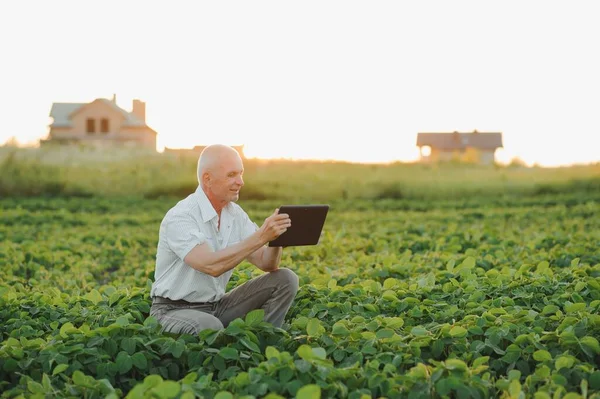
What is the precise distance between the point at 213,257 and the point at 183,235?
10.3 inches

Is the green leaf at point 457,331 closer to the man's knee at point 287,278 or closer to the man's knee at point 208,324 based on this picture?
the man's knee at point 287,278

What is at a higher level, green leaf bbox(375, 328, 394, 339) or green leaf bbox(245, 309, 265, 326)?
green leaf bbox(245, 309, 265, 326)

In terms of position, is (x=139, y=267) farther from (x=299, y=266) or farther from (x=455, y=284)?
(x=455, y=284)

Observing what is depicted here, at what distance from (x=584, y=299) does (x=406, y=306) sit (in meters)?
1.46

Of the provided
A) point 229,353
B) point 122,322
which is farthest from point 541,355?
point 122,322

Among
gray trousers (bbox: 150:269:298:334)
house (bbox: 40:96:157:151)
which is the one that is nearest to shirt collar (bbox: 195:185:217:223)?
gray trousers (bbox: 150:269:298:334)

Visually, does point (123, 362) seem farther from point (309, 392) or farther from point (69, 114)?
point (69, 114)

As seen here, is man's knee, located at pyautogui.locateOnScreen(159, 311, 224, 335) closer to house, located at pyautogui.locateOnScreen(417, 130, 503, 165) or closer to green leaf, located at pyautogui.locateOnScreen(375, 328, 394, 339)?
green leaf, located at pyautogui.locateOnScreen(375, 328, 394, 339)

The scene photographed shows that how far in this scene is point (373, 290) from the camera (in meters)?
6.22

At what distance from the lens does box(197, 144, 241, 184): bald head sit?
4.81m

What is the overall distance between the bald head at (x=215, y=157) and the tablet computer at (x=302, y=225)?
1.47ft

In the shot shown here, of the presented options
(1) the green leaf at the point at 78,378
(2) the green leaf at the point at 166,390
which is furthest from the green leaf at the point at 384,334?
(1) the green leaf at the point at 78,378

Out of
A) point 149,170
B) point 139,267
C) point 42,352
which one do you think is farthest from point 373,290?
point 149,170

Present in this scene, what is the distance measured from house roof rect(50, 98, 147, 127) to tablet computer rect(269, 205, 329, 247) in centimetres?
2675
